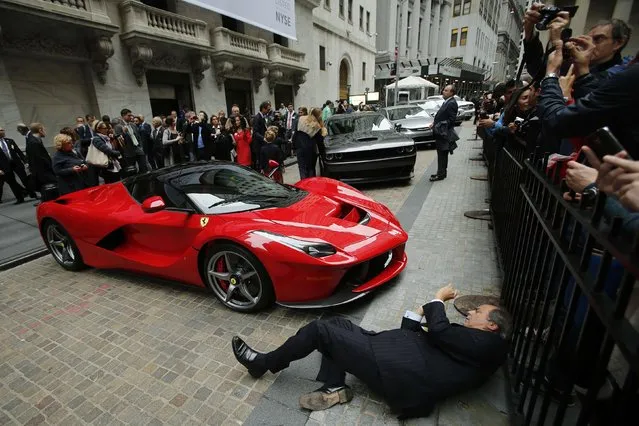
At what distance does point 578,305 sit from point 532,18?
2276 millimetres

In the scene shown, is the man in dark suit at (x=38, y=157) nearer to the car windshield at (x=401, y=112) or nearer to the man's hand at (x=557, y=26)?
the man's hand at (x=557, y=26)

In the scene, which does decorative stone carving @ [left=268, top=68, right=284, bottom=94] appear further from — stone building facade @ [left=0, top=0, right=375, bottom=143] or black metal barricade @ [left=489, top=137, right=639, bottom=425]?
black metal barricade @ [left=489, top=137, right=639, bottom=425]

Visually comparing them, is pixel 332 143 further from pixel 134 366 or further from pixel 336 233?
pixel 134 366

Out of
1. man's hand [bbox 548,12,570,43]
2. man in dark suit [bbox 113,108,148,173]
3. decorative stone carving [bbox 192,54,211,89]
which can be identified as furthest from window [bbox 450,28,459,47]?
man's hand [bbox 548,12,570,43]

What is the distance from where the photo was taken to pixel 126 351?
2457mm

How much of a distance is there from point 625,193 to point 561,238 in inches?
19.8

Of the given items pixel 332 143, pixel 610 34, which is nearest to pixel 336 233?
pixel 610 34

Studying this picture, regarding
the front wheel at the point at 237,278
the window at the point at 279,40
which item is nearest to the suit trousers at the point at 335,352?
the front wheel at the point at 237,278

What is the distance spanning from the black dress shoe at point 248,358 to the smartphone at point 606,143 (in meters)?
1.96

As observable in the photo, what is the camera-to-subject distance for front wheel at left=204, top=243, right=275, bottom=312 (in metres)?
2.57

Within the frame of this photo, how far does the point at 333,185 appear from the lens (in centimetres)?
403

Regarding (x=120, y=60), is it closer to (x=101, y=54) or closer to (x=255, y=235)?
(x=101, y=54)

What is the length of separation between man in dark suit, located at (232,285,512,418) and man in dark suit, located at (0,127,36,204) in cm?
811

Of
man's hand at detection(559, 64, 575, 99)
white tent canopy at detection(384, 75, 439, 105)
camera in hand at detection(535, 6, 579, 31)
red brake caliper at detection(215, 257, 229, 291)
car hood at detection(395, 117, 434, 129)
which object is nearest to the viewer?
man's hand at detection(559, 64, 575, 99)
